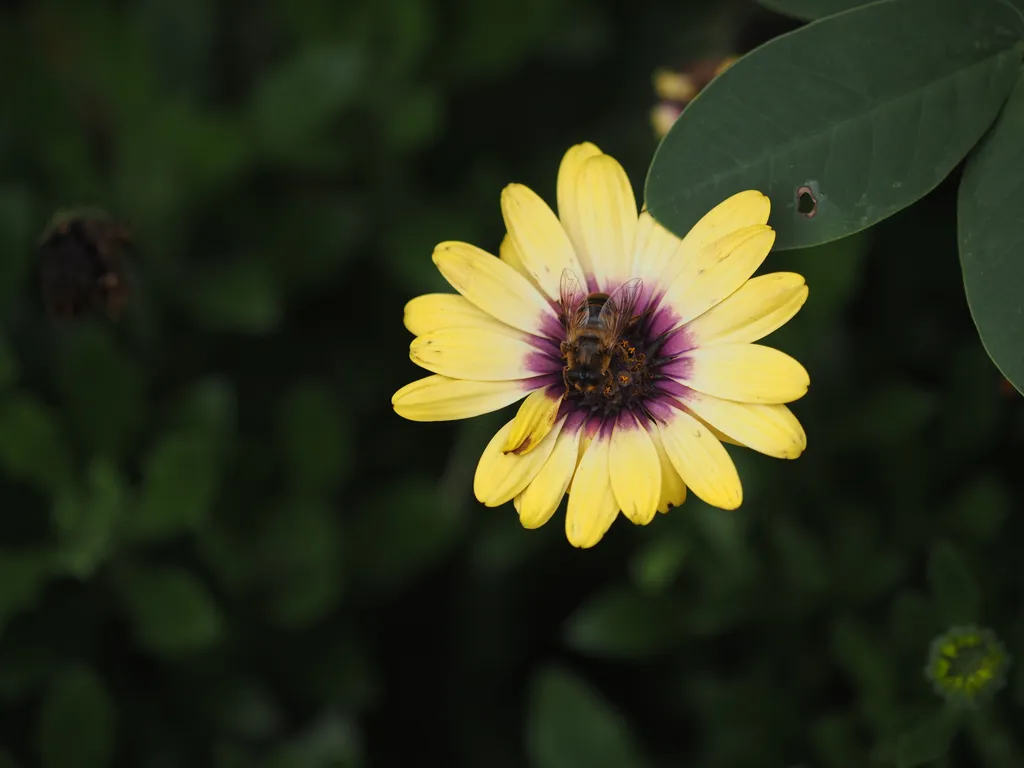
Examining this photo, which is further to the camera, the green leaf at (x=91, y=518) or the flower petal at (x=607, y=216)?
the green leaf at (x=91, y=518)

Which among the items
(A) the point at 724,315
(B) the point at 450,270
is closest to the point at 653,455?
(A) the point at 724,315

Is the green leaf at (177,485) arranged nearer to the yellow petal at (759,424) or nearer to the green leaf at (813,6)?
the yellow petal at (759,424)

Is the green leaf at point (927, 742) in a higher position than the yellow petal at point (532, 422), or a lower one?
lower

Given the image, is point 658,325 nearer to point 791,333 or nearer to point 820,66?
point 820,66

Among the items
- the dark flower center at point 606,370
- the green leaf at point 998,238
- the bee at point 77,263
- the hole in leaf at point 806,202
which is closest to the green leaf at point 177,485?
the bee at point 77,263

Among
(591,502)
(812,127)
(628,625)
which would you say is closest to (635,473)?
(591,502)
